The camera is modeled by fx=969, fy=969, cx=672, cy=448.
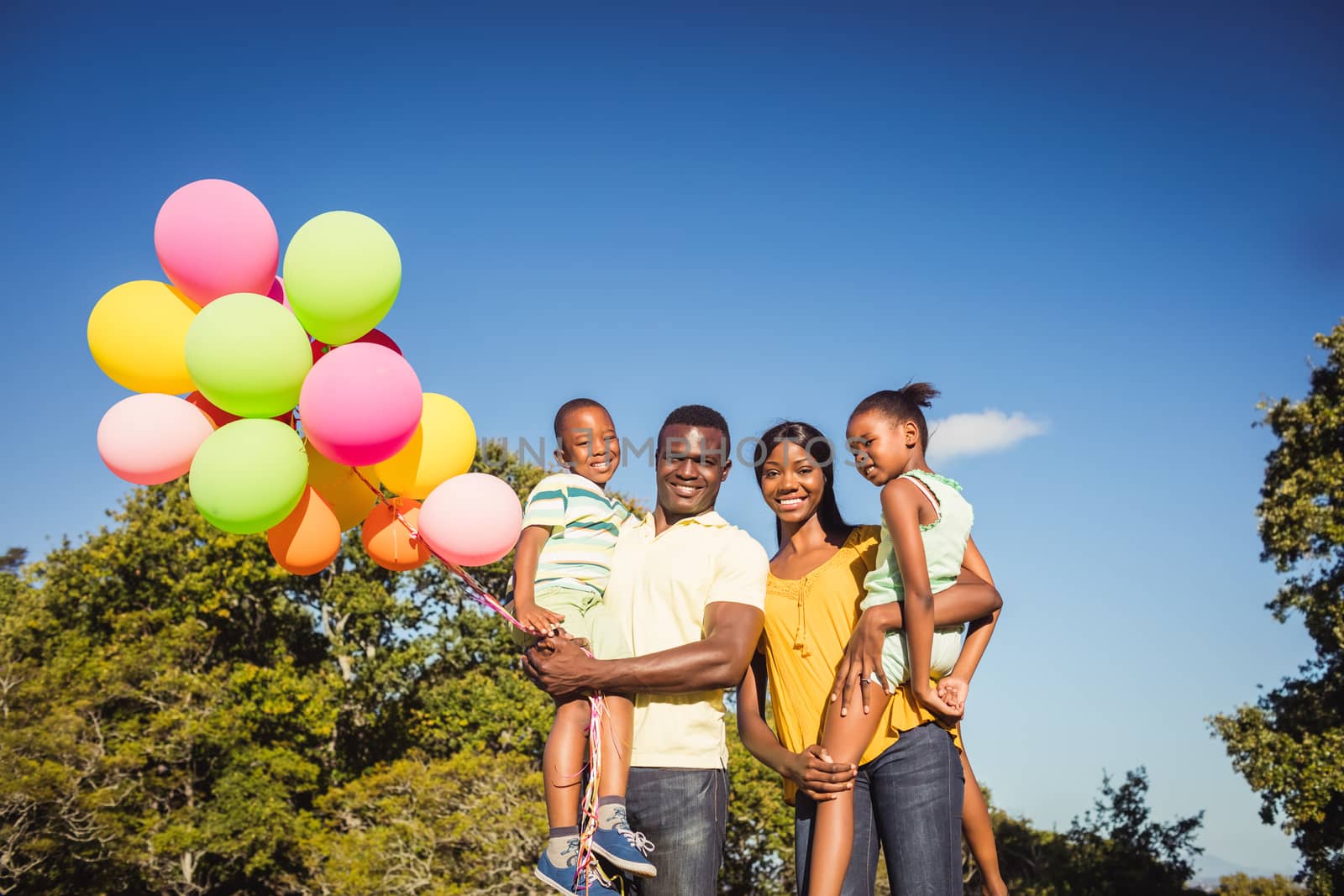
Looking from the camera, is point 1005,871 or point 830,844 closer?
point 830,844

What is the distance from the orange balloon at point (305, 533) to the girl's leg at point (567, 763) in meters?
1.22

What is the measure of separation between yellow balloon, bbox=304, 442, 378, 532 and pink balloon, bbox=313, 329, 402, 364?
37 cm

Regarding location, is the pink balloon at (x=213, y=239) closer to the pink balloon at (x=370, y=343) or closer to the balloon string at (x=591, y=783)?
the pink balloon at (x=370, y=343)

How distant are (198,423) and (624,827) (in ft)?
7.10

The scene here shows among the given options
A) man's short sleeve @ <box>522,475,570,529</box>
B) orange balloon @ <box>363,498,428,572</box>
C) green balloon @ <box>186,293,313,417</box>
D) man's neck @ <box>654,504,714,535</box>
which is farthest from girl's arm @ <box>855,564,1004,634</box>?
green balloon @ <box>186,293,313,417</box>

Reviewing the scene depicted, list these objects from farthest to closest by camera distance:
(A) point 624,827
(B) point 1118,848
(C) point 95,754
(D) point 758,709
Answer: (B) point 1118,848
(C) point 95,754
(D) point 758,709
(A) point 624,827

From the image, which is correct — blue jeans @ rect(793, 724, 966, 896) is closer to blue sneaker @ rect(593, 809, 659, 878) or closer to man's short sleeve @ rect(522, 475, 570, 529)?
blue sneaker @ rect(593, 809, 659, 878)

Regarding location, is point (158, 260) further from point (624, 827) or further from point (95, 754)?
point (95, 754)

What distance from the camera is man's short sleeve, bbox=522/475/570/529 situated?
12.2 feet

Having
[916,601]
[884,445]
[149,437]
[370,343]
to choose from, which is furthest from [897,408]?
[149,437]

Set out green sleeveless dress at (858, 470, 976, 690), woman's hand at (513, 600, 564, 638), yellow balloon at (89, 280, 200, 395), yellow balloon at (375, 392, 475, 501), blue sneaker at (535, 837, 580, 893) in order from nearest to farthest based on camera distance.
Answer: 1. blue sneaker at (535, 837, 580, 893)
2. green sleeveless dress at (858, 470, 976, 690)
3. woman's hand at (513, 600, 564, 638)
4. yellow balloon at (89, 280, 200, 395)
5. yellow balloon at (375, 392, 475, 501)

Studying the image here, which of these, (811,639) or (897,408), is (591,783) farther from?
(897,408)

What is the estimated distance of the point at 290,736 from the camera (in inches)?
776

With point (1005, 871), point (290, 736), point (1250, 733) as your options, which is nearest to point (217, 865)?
point (290, 736)
